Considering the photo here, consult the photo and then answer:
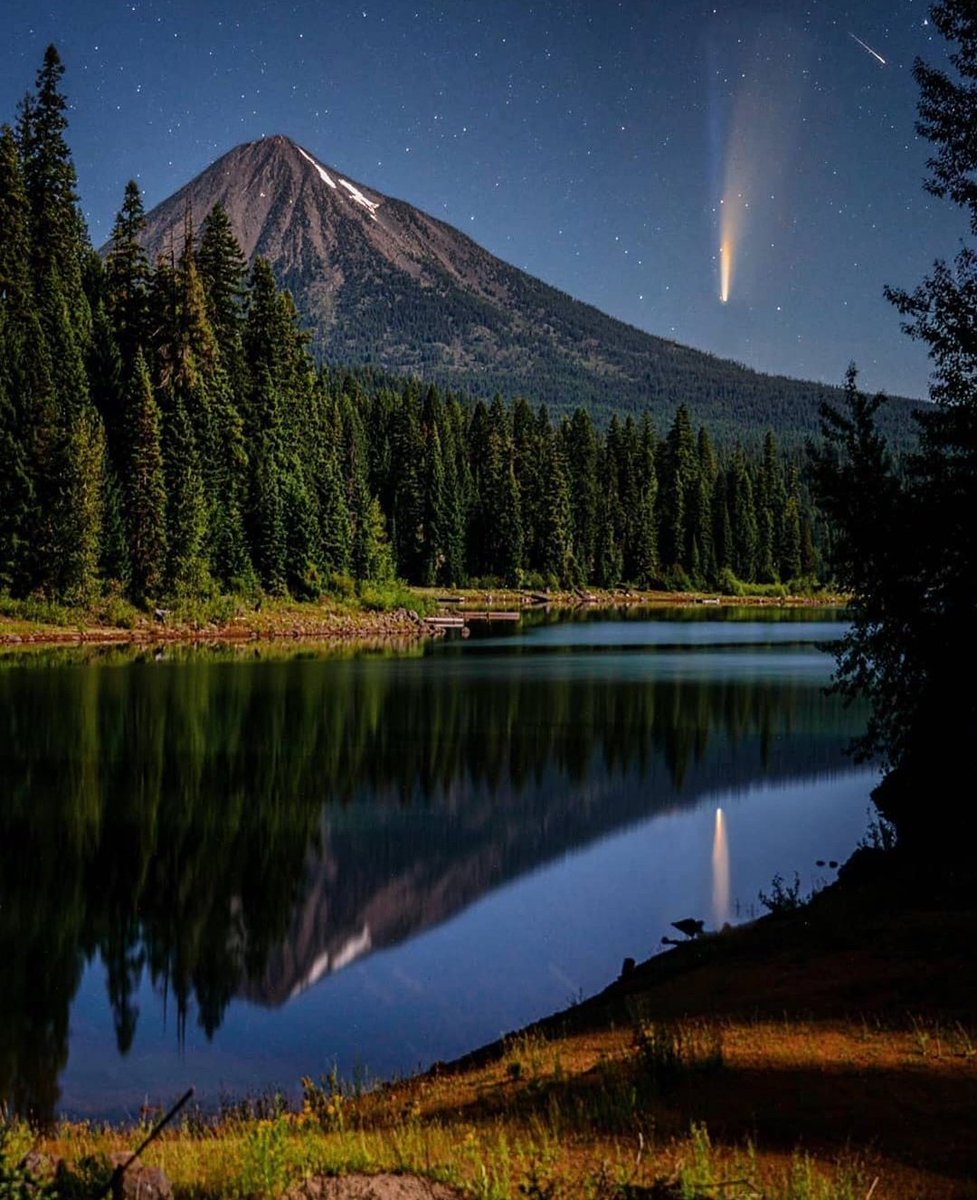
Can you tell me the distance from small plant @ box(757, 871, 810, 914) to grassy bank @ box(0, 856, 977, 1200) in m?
2.89

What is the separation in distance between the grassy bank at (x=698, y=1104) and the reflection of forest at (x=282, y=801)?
342cm

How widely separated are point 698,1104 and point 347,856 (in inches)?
511

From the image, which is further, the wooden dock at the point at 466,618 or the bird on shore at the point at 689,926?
the wooden dock at the point at 466,618

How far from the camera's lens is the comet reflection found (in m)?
17.9

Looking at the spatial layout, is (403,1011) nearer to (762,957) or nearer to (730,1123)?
(762,957)

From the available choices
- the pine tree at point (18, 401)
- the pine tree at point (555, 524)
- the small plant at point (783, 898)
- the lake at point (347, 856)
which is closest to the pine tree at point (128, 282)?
the pine tree at point (18, 401)

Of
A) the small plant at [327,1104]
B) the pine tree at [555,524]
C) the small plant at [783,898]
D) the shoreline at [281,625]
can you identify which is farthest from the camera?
the pine tree at [555,524]

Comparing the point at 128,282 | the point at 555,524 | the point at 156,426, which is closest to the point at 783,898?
the point at 156,426

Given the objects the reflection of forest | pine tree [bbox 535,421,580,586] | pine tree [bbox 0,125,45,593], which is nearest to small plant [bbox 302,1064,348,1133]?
the reflection of forest

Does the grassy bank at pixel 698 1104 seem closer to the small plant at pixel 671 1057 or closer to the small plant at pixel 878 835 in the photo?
the small plant at pixel 671 1057

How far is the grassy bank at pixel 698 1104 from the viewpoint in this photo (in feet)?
20.3

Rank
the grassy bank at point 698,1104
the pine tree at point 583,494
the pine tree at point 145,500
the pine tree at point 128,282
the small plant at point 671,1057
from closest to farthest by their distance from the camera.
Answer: the grassy bank at point 698,1104 → the small plant at point 671,1057 → the pine tree at point 145,500 → the pine tree at point 128,282 → the pine tree at point 583,494

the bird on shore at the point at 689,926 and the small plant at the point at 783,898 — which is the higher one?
the small plant at the point at 783,898

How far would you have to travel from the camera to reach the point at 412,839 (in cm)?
2148
